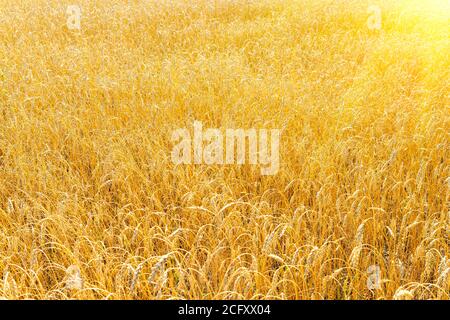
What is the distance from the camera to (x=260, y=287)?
1.89 meters

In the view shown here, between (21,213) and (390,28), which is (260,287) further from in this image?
(390,28)

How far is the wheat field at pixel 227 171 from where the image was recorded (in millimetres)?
1990

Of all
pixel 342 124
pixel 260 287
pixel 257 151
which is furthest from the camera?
pixel 342 124

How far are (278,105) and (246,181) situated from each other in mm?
1335

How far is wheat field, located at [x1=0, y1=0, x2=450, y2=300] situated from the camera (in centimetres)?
199

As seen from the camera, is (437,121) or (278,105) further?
(278,105)

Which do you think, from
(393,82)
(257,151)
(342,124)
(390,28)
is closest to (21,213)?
(257,151)

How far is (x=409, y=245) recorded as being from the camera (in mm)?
2297

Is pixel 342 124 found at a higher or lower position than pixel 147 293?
higher

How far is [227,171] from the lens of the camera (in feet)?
9.43

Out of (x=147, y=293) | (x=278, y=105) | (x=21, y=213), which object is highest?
(x=278, y=105)

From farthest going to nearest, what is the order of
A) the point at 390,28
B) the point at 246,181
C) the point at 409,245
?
the point at 390,28, the point at 246,181, the point at 409,245

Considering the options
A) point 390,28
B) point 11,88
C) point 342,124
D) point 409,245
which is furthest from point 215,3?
point 409,245

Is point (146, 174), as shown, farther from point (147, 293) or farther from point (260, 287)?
point (260, 287)
